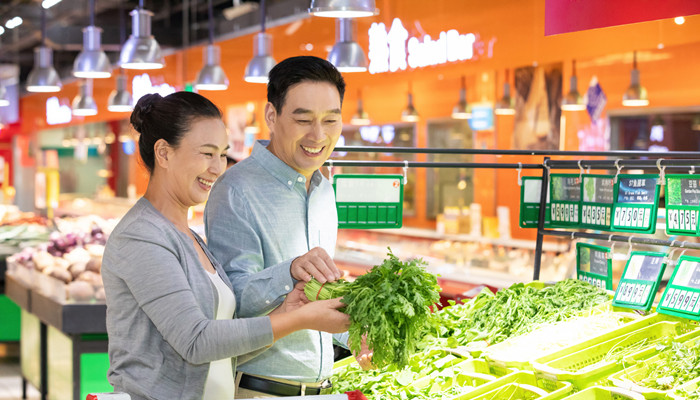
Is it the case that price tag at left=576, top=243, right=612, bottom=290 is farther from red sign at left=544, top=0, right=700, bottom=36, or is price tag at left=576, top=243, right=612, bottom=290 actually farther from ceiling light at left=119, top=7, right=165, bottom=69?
ceiling light at left=119, top=7, right=165, bottom=69

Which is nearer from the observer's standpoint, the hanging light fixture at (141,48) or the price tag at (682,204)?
the price tag at (682,204)

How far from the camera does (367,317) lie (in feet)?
6.88

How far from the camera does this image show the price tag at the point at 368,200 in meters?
3.87

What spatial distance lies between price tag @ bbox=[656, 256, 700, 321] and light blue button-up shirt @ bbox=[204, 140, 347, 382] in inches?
57.4

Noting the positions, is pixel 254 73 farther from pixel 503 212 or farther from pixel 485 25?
pixel 503 212

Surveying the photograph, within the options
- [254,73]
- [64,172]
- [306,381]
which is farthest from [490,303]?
[64,172]

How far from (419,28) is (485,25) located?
0.89 meters

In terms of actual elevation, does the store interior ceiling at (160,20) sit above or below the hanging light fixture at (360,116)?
above

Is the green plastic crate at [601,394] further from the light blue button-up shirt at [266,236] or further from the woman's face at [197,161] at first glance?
the woman's face at [197,161]

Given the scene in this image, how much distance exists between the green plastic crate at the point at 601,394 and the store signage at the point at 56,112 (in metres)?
18.0


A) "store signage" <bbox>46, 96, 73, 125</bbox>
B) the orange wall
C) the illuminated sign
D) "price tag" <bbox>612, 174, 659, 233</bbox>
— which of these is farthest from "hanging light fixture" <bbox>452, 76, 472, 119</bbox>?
"store signage" <bbox>46, 96, 73, 125</bbox>

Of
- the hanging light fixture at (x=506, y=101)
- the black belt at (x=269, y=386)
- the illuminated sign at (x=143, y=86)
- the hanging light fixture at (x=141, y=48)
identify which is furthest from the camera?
the illuminated sign at (x=143, y=86)

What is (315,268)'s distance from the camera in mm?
2201

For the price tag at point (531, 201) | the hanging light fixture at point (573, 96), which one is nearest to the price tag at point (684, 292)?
the price tag at point (531, 201)
